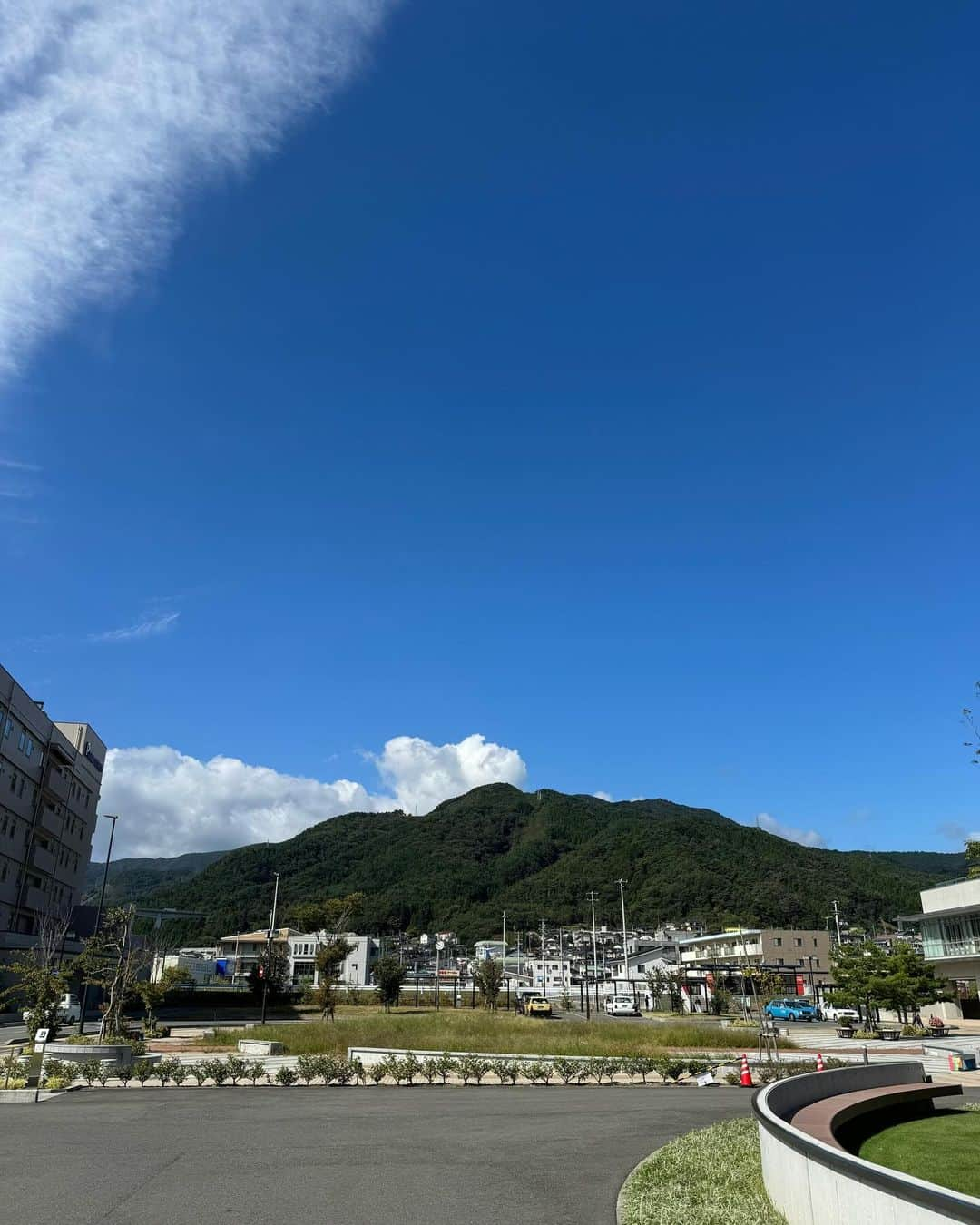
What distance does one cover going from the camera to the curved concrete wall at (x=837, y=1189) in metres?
5.69

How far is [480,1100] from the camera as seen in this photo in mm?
19375

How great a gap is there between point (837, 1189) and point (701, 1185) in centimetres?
391

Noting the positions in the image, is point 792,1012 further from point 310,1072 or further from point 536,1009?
point 310,1072

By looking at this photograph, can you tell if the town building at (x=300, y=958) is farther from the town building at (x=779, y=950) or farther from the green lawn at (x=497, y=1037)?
the green lawn at (x=497, y=1037)

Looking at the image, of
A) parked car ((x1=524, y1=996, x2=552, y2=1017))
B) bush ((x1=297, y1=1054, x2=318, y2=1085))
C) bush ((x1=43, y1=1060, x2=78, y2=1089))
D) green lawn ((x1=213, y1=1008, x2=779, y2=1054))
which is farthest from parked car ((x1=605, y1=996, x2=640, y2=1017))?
bush ((x1=43, y1=1060, x2=78, y2=1089))

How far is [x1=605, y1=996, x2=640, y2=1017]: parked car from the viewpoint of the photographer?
2606 inches

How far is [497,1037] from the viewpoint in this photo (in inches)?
1294

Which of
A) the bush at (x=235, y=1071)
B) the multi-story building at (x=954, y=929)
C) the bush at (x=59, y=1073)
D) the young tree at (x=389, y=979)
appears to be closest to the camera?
the bush at (x=59, y=1073)

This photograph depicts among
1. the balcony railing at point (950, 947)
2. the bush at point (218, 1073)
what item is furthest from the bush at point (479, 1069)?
the balcony railing at point (950, 947)

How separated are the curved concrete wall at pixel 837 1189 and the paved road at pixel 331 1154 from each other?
192 centimetres

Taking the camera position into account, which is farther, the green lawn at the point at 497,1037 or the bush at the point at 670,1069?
the green lawn at the point at 497,1037

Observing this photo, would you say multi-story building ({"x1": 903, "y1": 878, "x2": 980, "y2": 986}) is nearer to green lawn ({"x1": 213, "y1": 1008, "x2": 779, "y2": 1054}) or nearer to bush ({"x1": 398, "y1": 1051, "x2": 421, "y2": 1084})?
green lawn ({"x1": 213, "y1": 1008, "x2": 779, "y2": 1054})

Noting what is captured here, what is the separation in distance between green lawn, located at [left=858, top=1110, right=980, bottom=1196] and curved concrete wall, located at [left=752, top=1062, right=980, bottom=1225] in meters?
1.52

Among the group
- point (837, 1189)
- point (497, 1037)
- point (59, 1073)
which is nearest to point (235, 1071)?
point (59, 1073)
